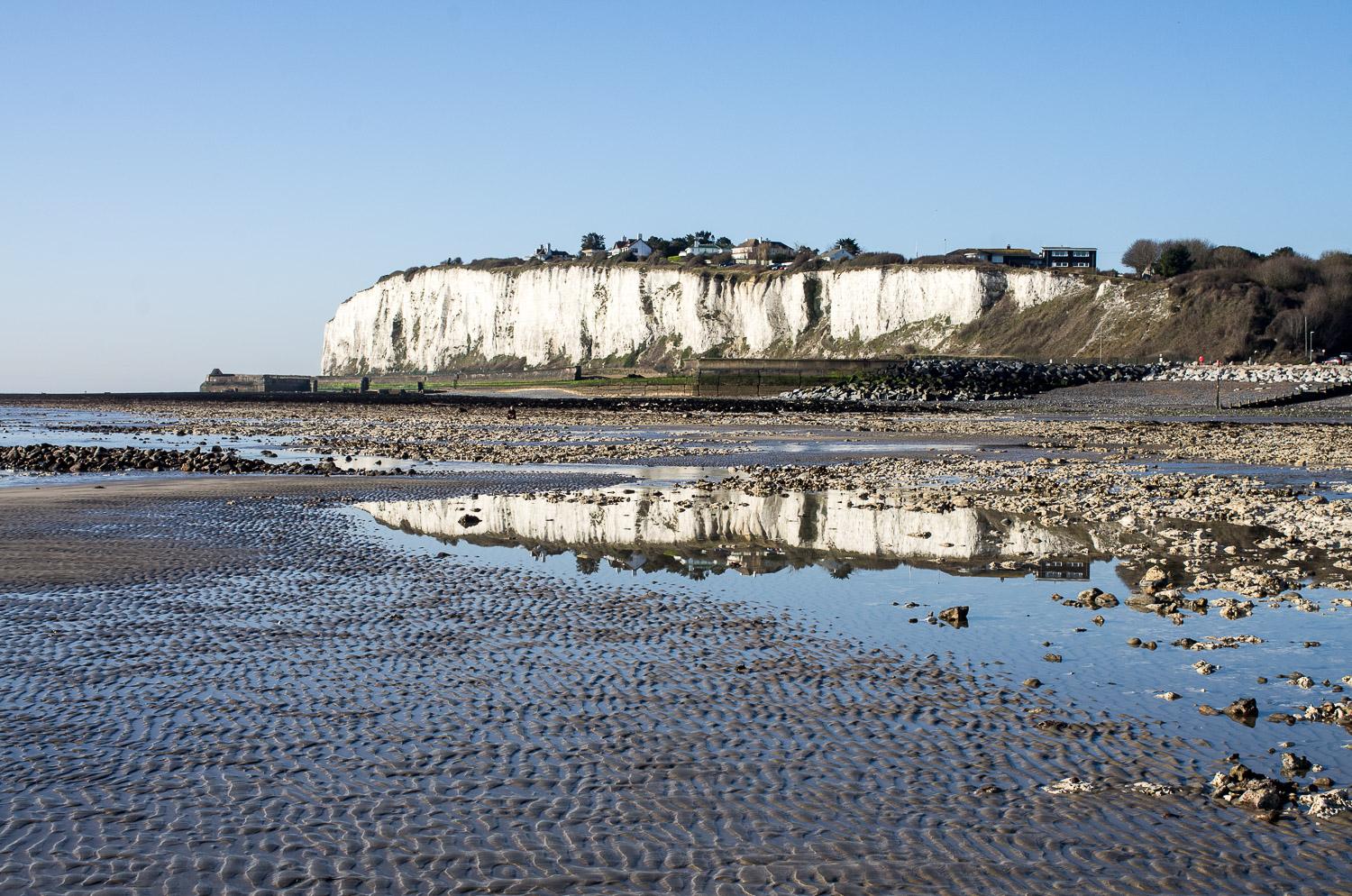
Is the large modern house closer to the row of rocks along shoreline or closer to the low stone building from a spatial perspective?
the low stone building

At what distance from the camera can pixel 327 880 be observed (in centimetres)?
545

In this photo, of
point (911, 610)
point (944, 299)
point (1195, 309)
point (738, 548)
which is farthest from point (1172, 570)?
point (944, 299)

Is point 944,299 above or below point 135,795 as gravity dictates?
above

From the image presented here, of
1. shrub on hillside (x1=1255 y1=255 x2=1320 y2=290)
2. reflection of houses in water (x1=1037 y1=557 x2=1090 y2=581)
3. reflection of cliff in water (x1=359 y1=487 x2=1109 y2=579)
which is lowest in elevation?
reflection of houses in water (x1=1037 y1=557 x2=1090 y2=581)

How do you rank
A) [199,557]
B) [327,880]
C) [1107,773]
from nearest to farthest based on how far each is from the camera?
[327,880] → [1107,773] → [199,557]

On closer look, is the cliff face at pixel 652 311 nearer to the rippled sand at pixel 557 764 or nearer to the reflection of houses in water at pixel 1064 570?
the reflection of houses in water at pixel 1064 570

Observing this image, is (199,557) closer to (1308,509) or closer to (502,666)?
(502,666)

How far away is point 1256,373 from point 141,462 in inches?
2710

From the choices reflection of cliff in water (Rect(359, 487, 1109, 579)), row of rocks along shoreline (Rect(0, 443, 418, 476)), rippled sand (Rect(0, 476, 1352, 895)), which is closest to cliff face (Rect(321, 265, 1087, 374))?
row of rocks along shoreline (Rect(0, 443, 418, 476))

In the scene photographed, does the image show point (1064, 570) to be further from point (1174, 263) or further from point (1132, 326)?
point (1174, 263)

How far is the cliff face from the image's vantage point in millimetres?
133000

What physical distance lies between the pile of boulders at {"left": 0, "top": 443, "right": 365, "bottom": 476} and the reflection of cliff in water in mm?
8252

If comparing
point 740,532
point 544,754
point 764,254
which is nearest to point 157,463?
point 740,532

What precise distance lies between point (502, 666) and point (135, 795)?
3.22 m
